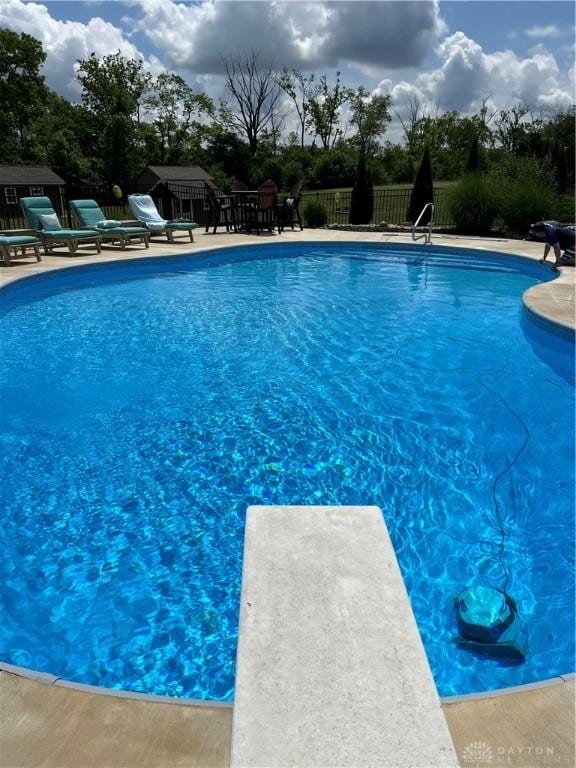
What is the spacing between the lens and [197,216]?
62.1ft

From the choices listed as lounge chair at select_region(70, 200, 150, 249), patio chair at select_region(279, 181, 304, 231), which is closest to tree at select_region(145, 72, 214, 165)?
patio chair at select_region(279, 181, 304, 231)

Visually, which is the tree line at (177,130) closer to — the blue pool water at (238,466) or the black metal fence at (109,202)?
the black metal fence at (109,202)

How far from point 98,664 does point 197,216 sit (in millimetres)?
18297

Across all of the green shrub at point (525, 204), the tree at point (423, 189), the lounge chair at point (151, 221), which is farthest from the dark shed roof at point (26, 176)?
the green shrub at point (525, 204)

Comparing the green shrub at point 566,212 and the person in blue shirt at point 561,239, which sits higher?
the green shrub at point 566,212

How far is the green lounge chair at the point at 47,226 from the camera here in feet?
35.4

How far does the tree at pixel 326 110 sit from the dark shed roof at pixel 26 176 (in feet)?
74.7

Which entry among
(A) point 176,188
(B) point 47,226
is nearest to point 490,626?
(B) point 47,226

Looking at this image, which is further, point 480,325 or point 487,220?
point 487,220

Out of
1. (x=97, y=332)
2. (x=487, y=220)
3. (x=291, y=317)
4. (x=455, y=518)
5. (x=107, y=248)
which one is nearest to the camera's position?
(x=455, y=518)

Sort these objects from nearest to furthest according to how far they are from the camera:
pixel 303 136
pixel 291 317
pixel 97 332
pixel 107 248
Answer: pixel 97 332
pixel 291 317
pixel 107 248
pixel 303 136

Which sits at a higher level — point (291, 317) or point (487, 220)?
point (487, 220)

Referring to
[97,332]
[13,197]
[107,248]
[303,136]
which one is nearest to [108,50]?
[13,197]

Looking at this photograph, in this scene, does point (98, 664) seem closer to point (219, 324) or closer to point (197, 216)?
point (219, 324)
